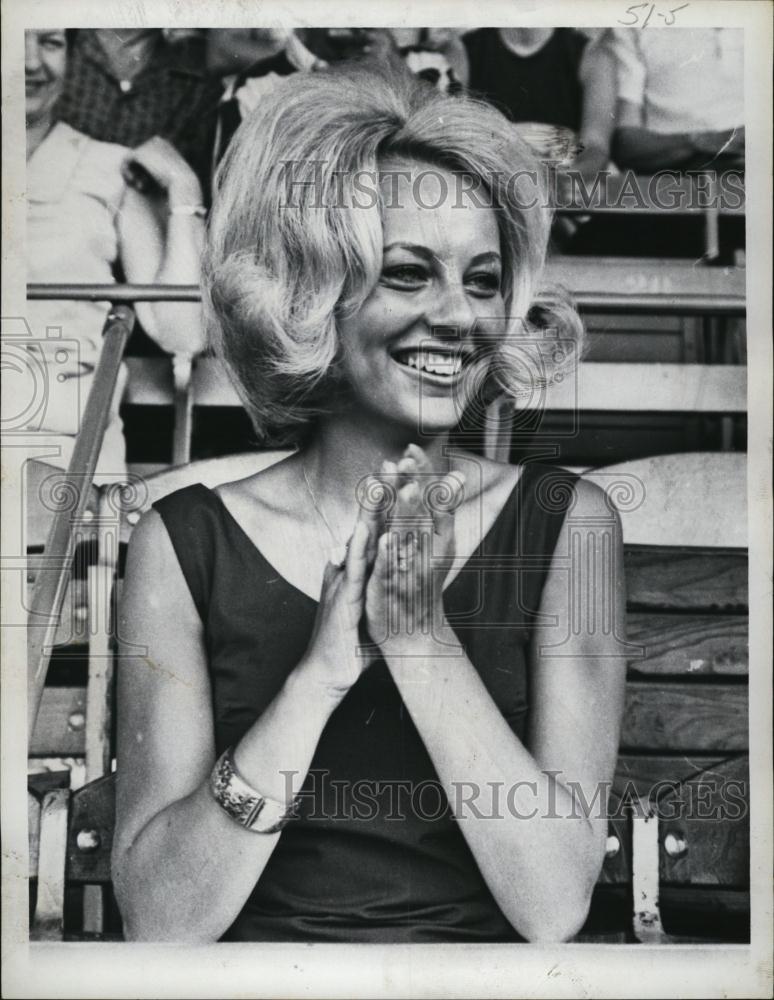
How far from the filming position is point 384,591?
295 centimetres

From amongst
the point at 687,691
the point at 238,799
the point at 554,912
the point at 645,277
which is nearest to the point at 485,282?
the point at 645,277

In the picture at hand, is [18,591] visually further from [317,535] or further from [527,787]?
[527,787]

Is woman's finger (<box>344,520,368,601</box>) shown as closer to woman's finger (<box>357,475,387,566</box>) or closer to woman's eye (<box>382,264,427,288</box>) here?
woman's finger (<box>357,475,387,566</box>)

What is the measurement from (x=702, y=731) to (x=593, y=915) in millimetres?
509

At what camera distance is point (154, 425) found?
3162 mm

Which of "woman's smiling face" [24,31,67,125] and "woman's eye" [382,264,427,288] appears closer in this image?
"woman's eye" [382,264,427,288]

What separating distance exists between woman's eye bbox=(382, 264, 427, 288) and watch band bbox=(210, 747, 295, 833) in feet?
3.73

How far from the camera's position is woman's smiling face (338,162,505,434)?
119 inches

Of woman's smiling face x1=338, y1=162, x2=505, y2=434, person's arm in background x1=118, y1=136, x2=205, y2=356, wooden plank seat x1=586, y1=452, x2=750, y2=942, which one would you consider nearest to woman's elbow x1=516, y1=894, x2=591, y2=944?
wooden plank seat x1=586, y1=452, x2=750, y2=942

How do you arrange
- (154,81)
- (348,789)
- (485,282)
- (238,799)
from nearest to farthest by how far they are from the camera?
(238,799) → (348,789) → (485,282) → (154,81)

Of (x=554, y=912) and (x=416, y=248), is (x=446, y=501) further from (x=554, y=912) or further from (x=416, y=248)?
(x=554, y=912)

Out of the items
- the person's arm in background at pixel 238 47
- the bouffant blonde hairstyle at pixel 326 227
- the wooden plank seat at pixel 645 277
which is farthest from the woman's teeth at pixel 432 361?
the person's arm in background at pixel 238 47

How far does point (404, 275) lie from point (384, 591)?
73 cm

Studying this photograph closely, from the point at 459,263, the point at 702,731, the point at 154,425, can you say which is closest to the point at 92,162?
the point at 154,425
